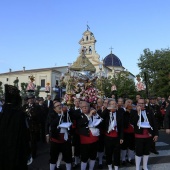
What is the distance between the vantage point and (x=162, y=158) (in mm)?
8578

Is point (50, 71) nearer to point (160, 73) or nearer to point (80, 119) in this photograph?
point (160, 73)

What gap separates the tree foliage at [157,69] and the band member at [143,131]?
29463 millimetres

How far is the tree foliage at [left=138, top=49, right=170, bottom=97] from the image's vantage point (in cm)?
3641

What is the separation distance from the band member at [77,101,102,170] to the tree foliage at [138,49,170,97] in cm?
3004

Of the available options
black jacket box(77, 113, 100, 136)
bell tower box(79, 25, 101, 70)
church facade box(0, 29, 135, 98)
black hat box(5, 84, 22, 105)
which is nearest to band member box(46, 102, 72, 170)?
black jacket box(77, 113, 100, 136)

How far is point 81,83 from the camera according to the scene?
40.9 feet

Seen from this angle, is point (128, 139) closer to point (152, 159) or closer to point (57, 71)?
point (152, 159)

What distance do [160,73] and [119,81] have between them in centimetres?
733

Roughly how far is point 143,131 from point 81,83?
5.78 meters

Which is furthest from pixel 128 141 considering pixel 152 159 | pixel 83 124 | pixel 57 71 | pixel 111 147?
pixel 57 71

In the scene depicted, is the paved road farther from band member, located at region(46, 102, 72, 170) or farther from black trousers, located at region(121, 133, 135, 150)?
band member, located at region(46, 102, 72, 170)

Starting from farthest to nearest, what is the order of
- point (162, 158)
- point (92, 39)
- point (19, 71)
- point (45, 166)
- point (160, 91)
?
point (19, 71)
point (92, 39)
point (160, 91)
point (162, 158)
point (45, 166)

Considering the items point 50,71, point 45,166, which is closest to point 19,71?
point 50,71

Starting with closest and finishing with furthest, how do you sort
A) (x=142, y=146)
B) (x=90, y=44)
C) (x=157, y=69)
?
1. (x=142, y=146)
2. (x=157, y=69)
3. (x=90, y=44)
